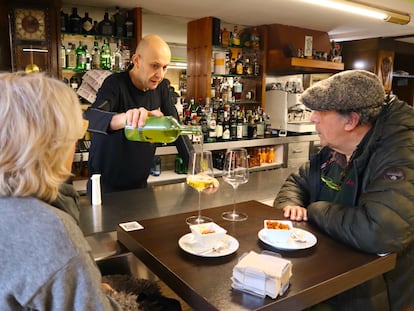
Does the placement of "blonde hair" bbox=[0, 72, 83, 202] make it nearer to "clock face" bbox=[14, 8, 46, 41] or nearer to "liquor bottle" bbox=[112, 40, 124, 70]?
"clock face" bbox=[14, 8, 46, 41]

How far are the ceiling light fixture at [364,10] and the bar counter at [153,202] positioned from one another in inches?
65.1

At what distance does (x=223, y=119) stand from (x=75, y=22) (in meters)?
1.74

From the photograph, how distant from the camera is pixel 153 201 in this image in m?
1.87

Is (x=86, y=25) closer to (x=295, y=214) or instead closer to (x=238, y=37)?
(x=238, y=37)

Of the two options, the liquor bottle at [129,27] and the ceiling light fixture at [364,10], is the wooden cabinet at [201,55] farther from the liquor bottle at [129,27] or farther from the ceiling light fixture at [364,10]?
the ceiling light fixture at [364,10]

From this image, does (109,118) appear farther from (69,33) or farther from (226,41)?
(226,41)

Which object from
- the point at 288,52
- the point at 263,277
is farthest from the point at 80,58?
the point at 263,277

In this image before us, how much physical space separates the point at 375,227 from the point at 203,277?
586 mm

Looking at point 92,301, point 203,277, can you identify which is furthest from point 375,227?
point 92,301

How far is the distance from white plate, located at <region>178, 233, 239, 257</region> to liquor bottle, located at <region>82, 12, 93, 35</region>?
9.12 ft

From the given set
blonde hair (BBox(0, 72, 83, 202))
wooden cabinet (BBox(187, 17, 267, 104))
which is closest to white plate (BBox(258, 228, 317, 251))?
blonde hair (BBox(0, 72, 83, 202))

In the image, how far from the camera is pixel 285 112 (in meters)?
4.56

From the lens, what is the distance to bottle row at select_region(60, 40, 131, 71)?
11.2ft

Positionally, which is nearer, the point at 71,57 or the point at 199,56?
the point at 71,57
